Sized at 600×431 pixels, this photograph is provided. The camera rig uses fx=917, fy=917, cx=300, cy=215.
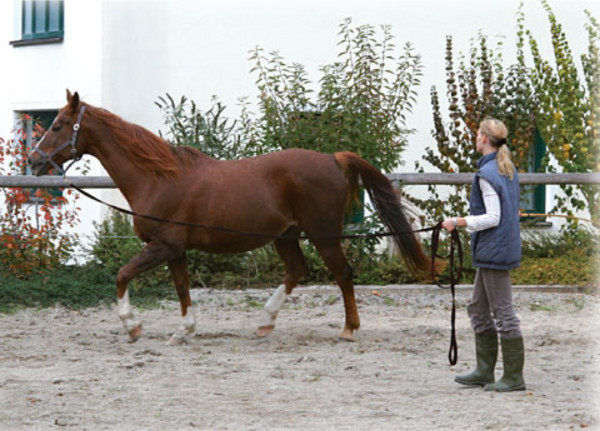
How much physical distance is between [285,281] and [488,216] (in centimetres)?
260

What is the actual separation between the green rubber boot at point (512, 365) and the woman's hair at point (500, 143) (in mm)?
941

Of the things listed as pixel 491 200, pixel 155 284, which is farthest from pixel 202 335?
pixel 491 200

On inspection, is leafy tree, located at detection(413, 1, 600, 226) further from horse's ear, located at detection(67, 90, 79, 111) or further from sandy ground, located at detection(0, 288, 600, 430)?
horse's ear, located at detection(67, 90, 79, 111)

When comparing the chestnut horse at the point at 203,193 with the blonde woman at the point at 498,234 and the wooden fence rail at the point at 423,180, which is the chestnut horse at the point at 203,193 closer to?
the blonde woman at the point at 498,234

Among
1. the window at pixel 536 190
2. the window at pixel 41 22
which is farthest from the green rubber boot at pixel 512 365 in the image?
the window at pixel 41 22

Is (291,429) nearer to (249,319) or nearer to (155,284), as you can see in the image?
(249,319)

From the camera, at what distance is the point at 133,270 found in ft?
22.4

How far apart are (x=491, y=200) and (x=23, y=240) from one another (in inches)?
267

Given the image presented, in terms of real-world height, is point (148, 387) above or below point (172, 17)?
below

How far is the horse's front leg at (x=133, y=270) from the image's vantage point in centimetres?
682

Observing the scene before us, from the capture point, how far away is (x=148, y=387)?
5316 mm

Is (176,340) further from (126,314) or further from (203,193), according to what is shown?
(203,193)

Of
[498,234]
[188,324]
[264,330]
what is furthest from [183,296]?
[498,234]

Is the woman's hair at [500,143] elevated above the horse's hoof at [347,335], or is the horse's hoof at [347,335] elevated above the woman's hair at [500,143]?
the woman's hair at [500,143]
